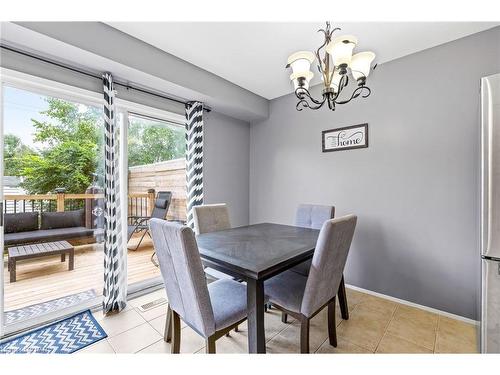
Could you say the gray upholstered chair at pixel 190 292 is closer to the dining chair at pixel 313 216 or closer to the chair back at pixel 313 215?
the dining chair at pixel 313 216

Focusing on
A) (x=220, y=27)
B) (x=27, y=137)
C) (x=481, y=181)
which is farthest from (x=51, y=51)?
(x=481, y=181)

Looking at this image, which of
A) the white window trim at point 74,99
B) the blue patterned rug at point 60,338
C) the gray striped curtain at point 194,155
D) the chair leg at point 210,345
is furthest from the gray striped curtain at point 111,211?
the chair leg at point 210,345

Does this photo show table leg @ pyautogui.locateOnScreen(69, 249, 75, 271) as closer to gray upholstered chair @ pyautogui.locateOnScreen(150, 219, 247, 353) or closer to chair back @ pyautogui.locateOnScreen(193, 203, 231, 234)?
chair back @ pyautogui.locateOnScreen(193, 203, 231, 234)

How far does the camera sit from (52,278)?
213cm

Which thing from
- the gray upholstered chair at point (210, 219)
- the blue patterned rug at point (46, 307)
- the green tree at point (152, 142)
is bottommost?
the blue patterned rug at point (46, 307)

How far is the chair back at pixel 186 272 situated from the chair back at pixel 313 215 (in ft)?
4.86

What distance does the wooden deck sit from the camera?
1.92 metres

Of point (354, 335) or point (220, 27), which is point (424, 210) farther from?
point (220, 27)

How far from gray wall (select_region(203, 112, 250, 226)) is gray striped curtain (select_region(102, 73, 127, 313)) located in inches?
44.2

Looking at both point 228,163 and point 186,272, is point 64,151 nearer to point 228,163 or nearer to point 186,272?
point 186,272

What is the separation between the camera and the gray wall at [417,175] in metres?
1.97

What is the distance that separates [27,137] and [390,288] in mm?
3625

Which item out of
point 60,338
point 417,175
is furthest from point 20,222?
point 417,175

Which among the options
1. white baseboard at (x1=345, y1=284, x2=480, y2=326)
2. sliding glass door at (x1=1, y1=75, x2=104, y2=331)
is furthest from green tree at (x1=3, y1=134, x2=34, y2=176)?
white baseboard at (x1=345, y1=284, x2=480, y2=326)
